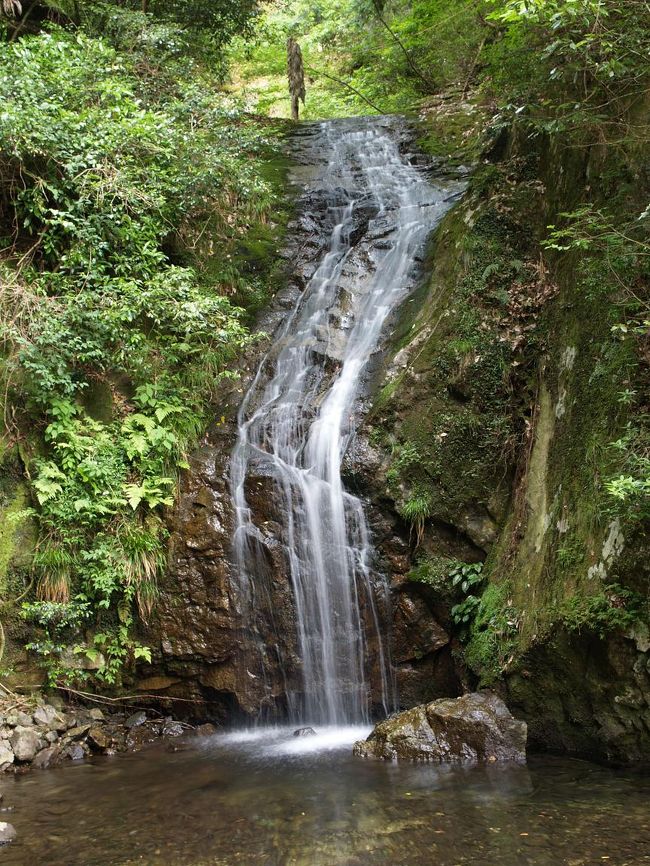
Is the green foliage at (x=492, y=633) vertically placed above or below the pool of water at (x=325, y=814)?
above

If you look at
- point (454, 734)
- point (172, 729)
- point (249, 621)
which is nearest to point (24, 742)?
point (172, 729)

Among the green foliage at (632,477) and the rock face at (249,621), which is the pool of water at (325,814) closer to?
the rock face at (249,621)

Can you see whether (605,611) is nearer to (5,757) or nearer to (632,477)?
(632,477)

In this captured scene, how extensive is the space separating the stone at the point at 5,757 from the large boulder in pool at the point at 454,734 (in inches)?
129

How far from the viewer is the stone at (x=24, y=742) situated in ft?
21.2

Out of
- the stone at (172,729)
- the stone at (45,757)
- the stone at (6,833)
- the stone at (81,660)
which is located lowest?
the stone at (172,729)

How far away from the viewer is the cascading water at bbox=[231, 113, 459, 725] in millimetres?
7305

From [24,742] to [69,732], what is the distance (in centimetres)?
51

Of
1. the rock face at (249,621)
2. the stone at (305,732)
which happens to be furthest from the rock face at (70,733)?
the stone at (305,732)

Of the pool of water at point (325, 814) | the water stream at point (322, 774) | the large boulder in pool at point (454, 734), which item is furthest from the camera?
the large boulder in pool at point (454, 734)

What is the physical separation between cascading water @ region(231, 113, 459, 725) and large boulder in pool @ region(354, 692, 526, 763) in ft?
3.14

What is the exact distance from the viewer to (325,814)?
4.88 meters

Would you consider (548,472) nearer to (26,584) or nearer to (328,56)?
(26,584)

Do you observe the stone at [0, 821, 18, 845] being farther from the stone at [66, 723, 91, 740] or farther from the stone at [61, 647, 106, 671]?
the stone at [61, 647, 106, 671]
